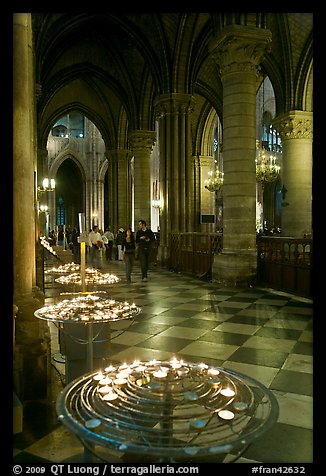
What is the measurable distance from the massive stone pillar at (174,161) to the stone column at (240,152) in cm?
541

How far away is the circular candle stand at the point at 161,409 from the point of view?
1.63 meters

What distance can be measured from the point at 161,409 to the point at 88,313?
5.16ft

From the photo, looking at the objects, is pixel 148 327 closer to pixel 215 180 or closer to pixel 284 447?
pixel 284 447

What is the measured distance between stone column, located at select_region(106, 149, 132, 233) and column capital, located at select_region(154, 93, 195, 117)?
1049 cm

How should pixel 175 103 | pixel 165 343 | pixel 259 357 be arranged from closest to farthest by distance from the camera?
pixel 259 357 → pixel 165 343 → pixel 175 103

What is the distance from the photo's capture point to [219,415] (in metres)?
1.88

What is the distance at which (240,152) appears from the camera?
394 inches

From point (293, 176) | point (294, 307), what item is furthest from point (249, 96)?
point (293, 176)

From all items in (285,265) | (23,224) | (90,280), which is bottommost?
(285,265)

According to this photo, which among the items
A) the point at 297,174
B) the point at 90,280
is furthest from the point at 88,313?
the point at 297,174

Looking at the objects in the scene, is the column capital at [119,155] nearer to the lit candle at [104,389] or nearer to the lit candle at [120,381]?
the lit candle at [120,381]

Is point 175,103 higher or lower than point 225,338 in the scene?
higher

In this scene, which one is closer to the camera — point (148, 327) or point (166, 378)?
point (166, 378)
